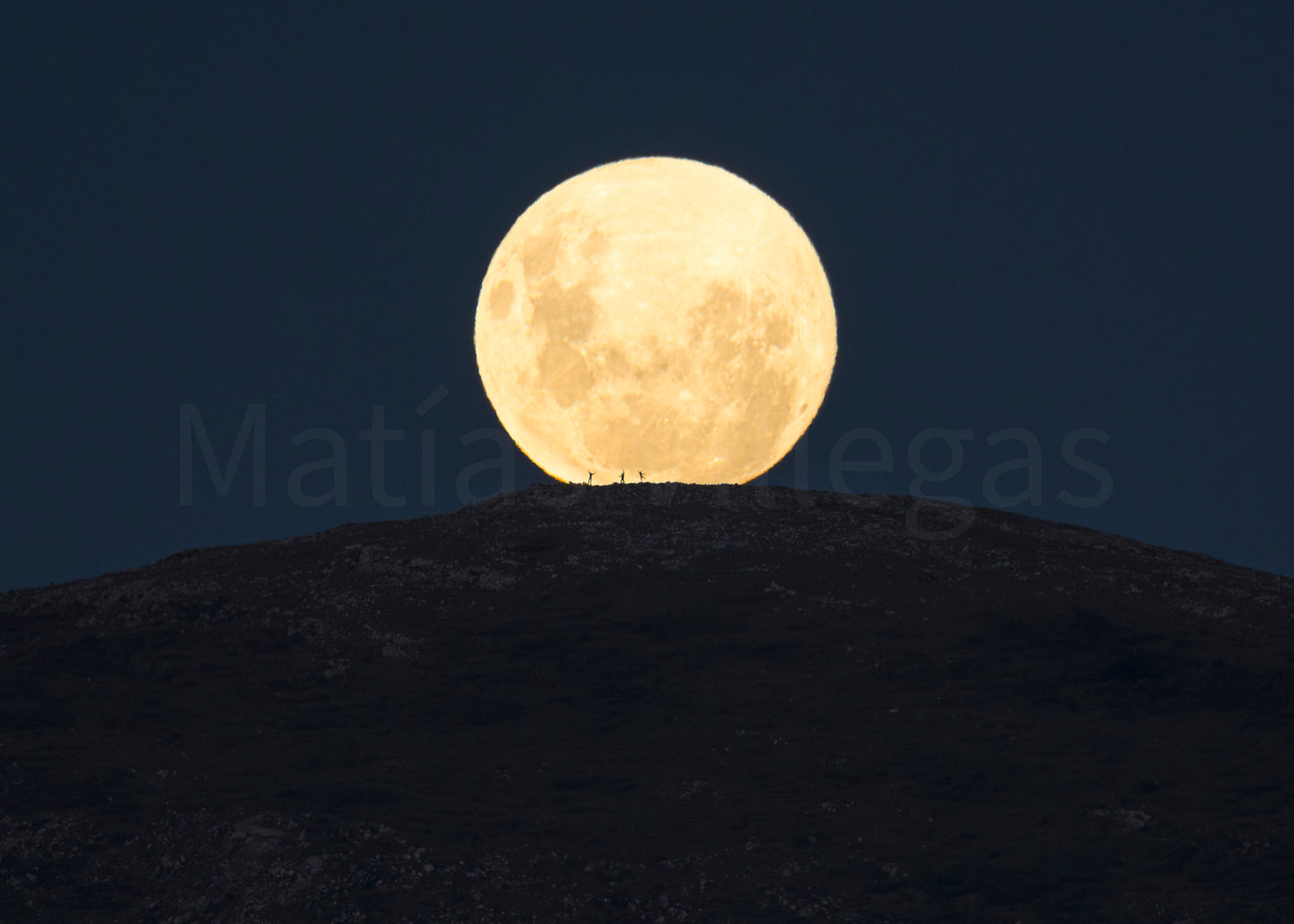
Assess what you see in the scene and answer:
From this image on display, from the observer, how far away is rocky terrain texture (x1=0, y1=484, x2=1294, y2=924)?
43.1 feet

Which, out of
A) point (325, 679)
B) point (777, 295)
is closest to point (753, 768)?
point (325, 679)

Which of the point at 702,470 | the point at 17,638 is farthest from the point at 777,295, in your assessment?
the point at 17,638

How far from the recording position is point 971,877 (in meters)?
13.3

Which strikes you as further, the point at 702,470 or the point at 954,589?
the point at 702,470

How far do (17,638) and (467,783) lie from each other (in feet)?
32.3

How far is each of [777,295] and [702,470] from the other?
12.7 ft

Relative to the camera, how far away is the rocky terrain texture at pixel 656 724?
43.1 feet

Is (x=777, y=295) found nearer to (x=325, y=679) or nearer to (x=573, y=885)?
(x=325, y=679)

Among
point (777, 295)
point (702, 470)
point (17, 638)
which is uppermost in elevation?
point (777, 295)

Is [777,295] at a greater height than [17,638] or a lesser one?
greater

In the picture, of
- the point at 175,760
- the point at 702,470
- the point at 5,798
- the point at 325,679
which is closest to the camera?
the point at 5,798

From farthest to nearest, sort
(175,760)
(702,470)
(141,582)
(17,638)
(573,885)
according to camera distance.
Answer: (702,470)
(141,582)
(17,638)
(175,760)
(573,885)

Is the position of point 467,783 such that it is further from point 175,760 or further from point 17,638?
point 17,638

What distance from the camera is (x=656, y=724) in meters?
17.3
